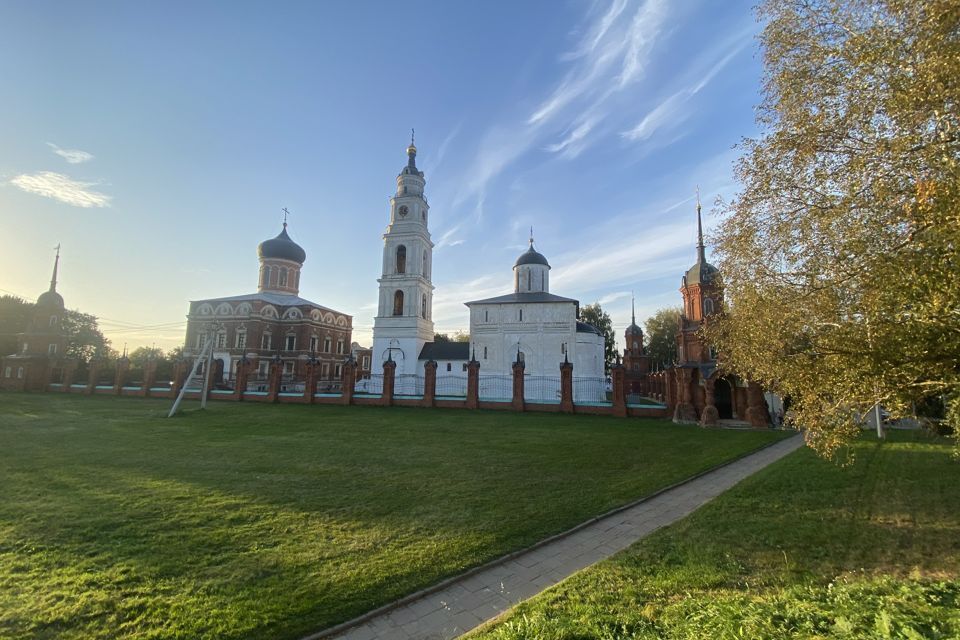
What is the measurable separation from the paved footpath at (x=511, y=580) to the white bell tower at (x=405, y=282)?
100 feet

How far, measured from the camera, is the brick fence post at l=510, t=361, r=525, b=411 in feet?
67.3

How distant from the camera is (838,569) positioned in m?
4.53

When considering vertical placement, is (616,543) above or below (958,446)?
below

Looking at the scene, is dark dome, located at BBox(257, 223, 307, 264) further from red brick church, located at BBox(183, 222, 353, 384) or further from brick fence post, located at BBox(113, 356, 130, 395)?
brick fence post, located at BBox(113, 356, 130, 395)

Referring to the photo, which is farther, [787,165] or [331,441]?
[331,441]

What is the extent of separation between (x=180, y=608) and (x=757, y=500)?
7.83 metres

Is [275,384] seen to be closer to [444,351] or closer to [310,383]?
[310,383]

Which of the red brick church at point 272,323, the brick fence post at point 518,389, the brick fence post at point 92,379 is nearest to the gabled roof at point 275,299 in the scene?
the red brick church at point 272,323

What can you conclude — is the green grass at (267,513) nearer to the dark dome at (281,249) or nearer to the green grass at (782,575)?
the green grass at (782,575)

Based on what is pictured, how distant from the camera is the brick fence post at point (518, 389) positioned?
2052 cm

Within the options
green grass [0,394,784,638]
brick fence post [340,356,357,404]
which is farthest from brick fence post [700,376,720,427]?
brick fence post [340,356,357,404]

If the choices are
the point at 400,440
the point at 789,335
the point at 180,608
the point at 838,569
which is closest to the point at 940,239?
the point at 789,335

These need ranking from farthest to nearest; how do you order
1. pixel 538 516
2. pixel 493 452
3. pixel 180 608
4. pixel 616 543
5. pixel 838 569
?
pixel 493 452
pixel 538 516
pixel 616 543
pixel 838 569
pixel 180 608

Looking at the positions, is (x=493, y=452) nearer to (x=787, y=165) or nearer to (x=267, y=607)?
(x=267, y=607)
